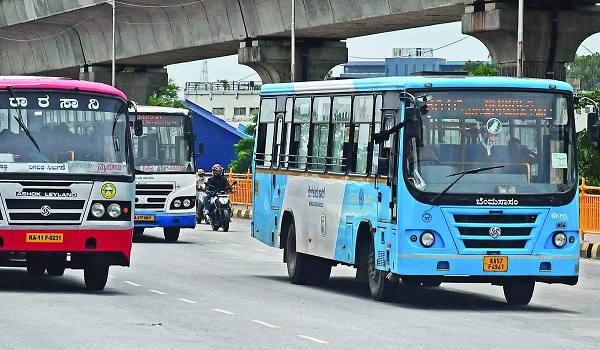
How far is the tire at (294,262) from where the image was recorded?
2142 cm

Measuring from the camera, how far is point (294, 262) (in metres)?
21.6

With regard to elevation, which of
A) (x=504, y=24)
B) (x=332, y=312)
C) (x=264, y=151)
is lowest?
(x=332, y=312)

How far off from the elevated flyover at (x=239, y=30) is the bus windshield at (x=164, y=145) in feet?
22.2

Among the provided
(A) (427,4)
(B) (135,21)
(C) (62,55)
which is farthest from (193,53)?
(A) (427,4)

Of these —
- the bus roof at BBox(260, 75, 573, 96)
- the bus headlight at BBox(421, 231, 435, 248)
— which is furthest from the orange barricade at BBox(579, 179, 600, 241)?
the bus headlight at BBox(421, 231, 435, 248)

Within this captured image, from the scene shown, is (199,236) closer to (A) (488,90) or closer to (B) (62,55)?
(A) (488,90)

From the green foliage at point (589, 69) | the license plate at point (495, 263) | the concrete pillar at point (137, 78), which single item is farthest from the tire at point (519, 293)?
the green foliage at point (589, 69)

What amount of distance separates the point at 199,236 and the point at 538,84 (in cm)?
1776

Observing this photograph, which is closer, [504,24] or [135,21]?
[504,24]

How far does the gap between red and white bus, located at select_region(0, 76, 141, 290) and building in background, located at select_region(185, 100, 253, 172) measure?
7570 cm

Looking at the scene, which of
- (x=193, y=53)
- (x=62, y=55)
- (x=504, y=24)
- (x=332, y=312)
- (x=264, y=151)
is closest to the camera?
(x=332, y=312)

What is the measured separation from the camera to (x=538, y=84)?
17.9m

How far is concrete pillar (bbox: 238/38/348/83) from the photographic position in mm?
47094

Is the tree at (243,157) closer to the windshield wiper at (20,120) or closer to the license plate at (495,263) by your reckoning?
the windshield wiper at (20,120)
